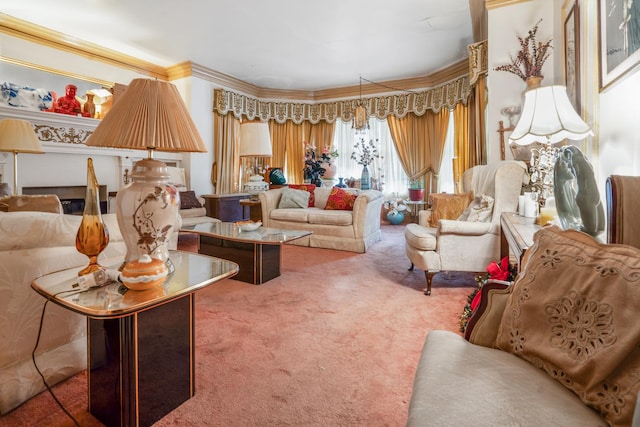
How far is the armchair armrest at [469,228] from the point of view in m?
2.64

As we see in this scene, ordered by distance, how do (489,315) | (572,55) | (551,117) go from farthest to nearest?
(572,55) → (551,117) → (489,315)

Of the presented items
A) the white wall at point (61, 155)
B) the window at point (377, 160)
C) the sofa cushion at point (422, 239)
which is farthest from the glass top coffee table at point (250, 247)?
the window at point (377, 160)

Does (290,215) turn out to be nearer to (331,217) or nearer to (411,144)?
(331,217)

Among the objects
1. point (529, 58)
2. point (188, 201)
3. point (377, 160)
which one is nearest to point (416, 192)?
point (377, 160)

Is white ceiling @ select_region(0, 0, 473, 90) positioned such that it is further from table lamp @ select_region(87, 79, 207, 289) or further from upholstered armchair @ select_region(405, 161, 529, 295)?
table lamp @ select_region(87, 79, 207, 289)

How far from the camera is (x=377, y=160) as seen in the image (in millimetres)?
6840

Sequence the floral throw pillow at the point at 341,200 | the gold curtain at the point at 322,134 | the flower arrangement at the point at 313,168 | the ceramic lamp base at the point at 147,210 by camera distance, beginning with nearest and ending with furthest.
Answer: the ceramic lamp base at the point at 147,210 < the floral throw pillow at the point at 341,200 < the flower arrangement at the point at 313,168 < the gold curtain at the point at 322,134

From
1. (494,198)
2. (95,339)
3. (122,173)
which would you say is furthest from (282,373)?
(122,173)

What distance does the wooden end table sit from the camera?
1.10 m

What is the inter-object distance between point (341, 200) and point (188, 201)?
2.21 metres

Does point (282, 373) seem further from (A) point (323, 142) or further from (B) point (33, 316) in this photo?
(A) point (323, 142)

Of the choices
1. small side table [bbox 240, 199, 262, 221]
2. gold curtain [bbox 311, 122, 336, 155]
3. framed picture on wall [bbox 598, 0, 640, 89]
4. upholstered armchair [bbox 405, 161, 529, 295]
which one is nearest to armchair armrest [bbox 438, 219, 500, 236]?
upholstered armchair [bbox 405, 161, 529, 295]

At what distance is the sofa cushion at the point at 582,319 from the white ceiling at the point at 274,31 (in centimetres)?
363

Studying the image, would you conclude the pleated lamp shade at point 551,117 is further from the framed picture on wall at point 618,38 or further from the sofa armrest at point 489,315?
the sofa armrest at point 489,315
